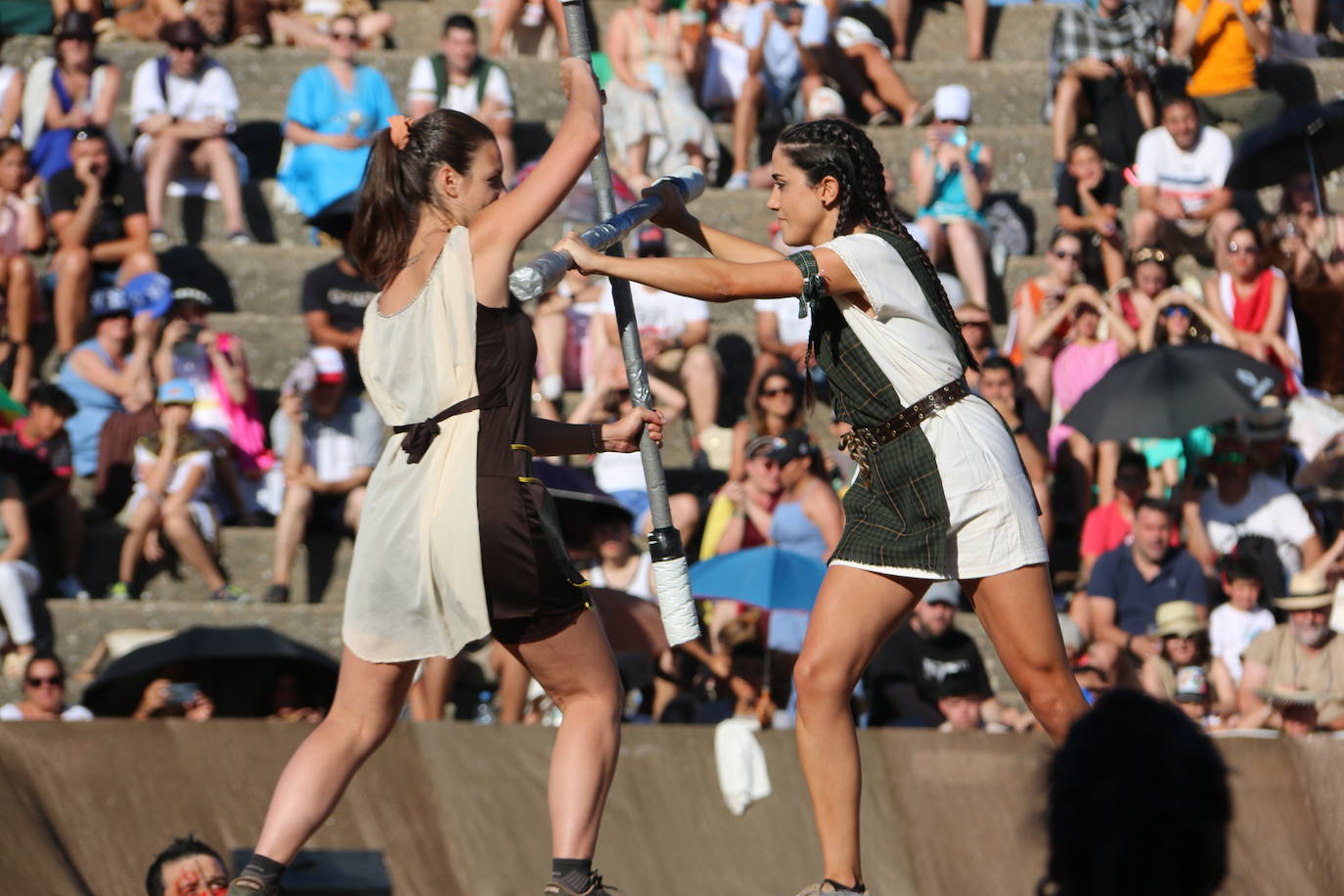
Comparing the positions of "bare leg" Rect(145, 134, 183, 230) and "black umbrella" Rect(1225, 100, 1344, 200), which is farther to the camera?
"bare leg" Rect(145, 134, 183, 230)

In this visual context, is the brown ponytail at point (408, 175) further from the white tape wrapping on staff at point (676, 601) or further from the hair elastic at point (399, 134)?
the white tape wrapping on staff at point (676, 601)

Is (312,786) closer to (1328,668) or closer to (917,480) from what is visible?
(917,480)

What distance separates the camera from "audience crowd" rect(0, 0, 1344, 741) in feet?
28.8

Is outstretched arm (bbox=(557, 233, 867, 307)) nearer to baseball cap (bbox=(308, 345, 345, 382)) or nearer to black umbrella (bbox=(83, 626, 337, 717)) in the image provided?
black umbrella (bbox=(83, 626, 337, 717))

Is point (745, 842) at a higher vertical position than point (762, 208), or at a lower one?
lower

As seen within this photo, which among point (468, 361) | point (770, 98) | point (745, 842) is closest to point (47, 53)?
point (770, 98)

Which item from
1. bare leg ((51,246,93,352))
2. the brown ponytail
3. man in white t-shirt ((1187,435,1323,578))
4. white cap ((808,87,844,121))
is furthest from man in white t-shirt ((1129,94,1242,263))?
the brown ponytail

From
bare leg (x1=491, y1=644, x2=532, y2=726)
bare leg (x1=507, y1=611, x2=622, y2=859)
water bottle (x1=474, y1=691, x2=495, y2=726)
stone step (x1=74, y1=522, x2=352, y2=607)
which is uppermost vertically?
bare leg (x1=507, y1=611, x2=622, y2=859)

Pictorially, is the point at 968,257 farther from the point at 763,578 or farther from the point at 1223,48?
the point at 763,578

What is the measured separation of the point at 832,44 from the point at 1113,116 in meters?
1.94

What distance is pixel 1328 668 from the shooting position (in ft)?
27.6

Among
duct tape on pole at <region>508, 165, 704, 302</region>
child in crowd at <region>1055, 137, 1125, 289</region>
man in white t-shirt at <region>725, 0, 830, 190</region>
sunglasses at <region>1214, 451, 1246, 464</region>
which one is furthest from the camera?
man in white t-shirt at <region>725, 0, 830, 190</region>

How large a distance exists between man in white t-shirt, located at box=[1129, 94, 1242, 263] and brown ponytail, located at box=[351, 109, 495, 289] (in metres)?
7.53

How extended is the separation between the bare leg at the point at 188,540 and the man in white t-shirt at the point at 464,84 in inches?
123
